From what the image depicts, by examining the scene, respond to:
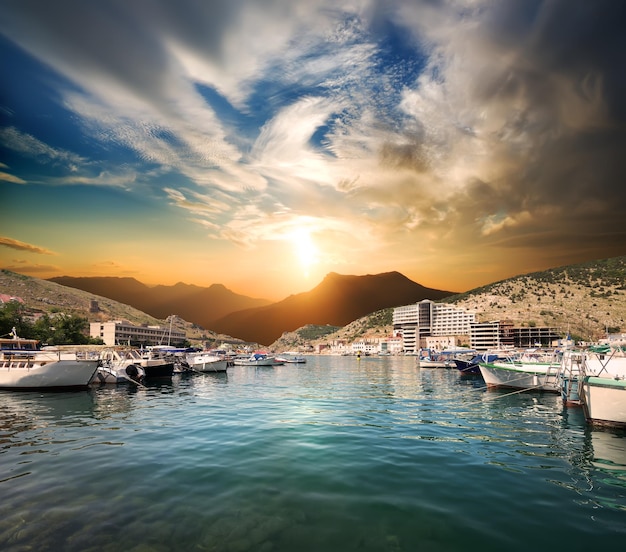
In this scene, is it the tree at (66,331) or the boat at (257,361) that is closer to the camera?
the boat at (257,361)

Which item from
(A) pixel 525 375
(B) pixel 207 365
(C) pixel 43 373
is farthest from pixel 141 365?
→ (A) pixel 525 375

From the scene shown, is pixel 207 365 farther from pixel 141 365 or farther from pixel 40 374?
pixel 40 374

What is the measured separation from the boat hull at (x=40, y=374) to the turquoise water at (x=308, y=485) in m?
17.0

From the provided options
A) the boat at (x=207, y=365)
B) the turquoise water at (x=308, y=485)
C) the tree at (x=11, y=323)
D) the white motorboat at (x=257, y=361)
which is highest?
the tree at (x=11, y=323)

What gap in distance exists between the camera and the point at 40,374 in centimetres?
3488

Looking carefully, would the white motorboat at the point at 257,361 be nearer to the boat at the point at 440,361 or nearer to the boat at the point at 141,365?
the boat at the point at 440,361

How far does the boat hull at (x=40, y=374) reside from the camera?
34969mm

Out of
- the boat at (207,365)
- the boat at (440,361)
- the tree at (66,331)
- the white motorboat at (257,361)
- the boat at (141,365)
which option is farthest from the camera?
the tree at (66,331)

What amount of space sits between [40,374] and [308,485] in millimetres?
37229

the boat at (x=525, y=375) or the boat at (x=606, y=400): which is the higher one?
the boat at (x=606, y=400)

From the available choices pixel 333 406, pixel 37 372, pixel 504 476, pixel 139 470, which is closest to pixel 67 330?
pixel 37 372

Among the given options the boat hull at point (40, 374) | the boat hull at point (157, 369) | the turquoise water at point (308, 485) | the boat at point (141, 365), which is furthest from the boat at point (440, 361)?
the boat hull at point (40, 374)

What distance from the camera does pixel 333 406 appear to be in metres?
26.9

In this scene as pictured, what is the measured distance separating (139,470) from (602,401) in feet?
73.3
